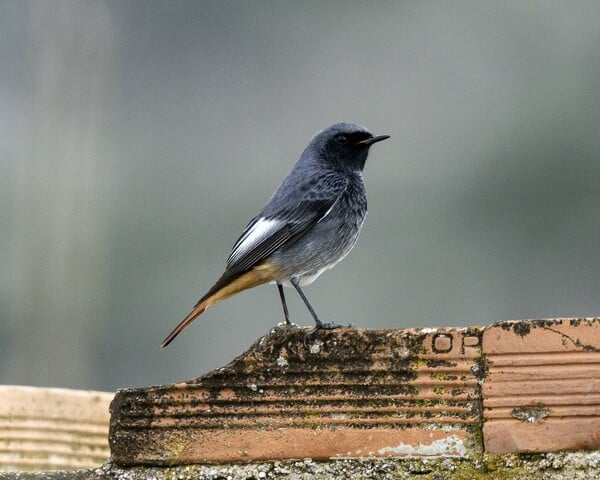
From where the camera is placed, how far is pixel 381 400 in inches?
91.8

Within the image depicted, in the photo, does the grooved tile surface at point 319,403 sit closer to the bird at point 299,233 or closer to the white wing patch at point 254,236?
the bird at point 299,233

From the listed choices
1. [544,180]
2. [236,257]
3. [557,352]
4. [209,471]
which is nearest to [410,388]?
[557,352]

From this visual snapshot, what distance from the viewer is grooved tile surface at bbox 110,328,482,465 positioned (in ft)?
7.57

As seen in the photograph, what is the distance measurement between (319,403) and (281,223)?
217 cm

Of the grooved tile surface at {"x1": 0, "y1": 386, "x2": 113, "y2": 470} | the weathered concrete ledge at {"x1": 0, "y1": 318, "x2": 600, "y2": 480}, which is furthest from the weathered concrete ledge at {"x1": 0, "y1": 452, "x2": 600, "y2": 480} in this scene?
the grooved tile surface at {"x1": 0, "y1": 386, "x2": 113, "y2": 470}

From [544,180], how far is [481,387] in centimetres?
1053

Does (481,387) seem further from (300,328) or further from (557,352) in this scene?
(300,328)

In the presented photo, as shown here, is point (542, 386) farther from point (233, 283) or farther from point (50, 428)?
point (233, 283)

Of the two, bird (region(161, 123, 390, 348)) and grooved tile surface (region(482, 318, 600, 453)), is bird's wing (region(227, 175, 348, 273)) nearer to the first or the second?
bird (region(161, 123, 390, 348))

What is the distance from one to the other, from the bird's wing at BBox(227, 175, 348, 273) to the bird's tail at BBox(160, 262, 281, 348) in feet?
0.12

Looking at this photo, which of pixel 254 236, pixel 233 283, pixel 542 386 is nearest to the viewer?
pixel 542 386

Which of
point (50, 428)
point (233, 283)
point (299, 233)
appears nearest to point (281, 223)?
point (299, 233)

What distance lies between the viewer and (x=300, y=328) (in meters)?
2.54

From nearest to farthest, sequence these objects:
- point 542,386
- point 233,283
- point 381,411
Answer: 1. point 542,386
2. point 381,411
3. point 233,283
